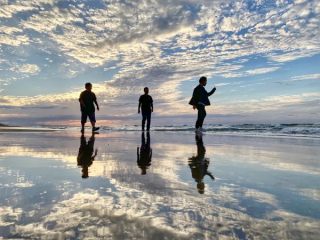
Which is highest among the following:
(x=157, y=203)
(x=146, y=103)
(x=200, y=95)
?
(x=200, y=95)

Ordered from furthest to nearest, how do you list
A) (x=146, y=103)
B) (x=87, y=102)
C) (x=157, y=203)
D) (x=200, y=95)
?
(x=146, y=103), (x=87, y=102), (x=200, y=95), (x=157, y=203)

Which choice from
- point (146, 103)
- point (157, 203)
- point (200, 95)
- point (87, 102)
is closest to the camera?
point (157, 203)

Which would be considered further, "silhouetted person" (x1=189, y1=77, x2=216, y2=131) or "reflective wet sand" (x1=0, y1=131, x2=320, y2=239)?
"silhouetted person" (x1=189, y1=77, x2=216, y2=131)

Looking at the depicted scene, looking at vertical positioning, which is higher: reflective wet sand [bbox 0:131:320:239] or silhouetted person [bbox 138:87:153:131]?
silhouetted person [bbox 138:87:153:131]

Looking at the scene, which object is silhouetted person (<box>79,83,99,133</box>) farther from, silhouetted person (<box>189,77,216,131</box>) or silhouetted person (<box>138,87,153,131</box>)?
silhouetted person (<box>189,77,216,131</box>)

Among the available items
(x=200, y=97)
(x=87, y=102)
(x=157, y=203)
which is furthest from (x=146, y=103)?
(x=157, y=203)

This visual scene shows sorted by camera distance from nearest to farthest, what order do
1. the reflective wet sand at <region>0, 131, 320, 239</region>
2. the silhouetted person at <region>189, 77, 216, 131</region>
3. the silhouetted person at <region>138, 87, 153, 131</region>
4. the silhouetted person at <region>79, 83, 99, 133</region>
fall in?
the reflective wet sand at <region>0, 131, 320, 239</region> < the silhouetted person at <region>189, 77, 216, 131</region> < the silhouetted person at <region>79, 83, 99, 133</region> < the silhouetted person at <region>138, 87, 153, 131</region>

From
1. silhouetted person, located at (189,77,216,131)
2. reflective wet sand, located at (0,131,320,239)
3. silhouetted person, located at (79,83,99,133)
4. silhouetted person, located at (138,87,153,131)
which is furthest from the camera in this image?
silhouetted person, located at (138,87,153,131)

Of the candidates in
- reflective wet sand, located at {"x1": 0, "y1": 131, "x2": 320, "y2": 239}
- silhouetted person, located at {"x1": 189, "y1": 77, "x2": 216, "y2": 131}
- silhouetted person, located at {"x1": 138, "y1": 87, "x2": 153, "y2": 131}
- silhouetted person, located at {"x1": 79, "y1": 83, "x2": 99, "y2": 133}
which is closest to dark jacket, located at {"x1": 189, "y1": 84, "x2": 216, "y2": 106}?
silhouetted person, located at {"x1": 189, "y1": 77, "x2": 216, "y2": 131}

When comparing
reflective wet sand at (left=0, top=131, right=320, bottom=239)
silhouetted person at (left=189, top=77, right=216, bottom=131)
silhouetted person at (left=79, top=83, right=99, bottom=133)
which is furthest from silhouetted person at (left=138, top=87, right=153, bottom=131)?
reflective wet sand at (left=0, top=131, right=320, bottom=239)

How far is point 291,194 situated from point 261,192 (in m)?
0.21

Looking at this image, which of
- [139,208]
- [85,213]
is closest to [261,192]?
[139,208]

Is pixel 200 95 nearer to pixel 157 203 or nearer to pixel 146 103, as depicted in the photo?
pixel 146 103

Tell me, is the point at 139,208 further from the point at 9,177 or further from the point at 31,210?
the point at 9,177
